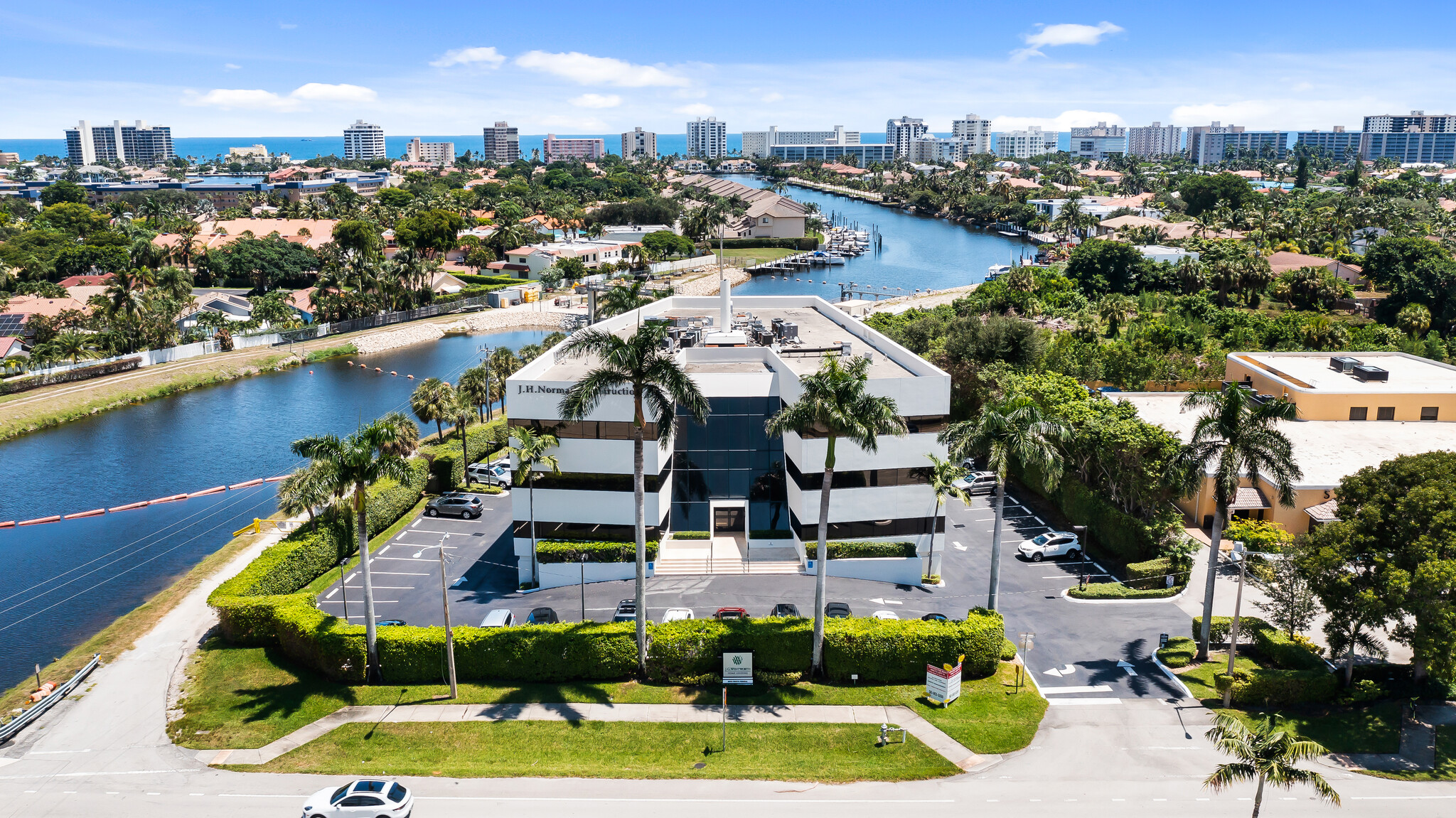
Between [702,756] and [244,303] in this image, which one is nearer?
[702,756]

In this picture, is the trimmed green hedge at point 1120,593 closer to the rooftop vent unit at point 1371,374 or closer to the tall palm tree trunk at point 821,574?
the tall palm tree trunk at point 821,574

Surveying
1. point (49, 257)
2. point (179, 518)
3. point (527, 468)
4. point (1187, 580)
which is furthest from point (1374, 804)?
point (49, 257)

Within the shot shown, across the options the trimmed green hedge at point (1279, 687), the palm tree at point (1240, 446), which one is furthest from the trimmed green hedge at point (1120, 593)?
the trimmed green hedge at point (1279, 687)

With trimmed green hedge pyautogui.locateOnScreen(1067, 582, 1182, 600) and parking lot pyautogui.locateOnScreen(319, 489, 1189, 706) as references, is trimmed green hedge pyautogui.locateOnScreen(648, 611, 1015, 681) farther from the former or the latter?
trimmed green hedge pyautogui.locateOnScreen(1067, 582, 1182, 600)

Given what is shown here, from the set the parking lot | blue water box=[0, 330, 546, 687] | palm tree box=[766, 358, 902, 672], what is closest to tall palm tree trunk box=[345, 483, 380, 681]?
the parking lot

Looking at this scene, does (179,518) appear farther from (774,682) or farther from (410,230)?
(410,230)
